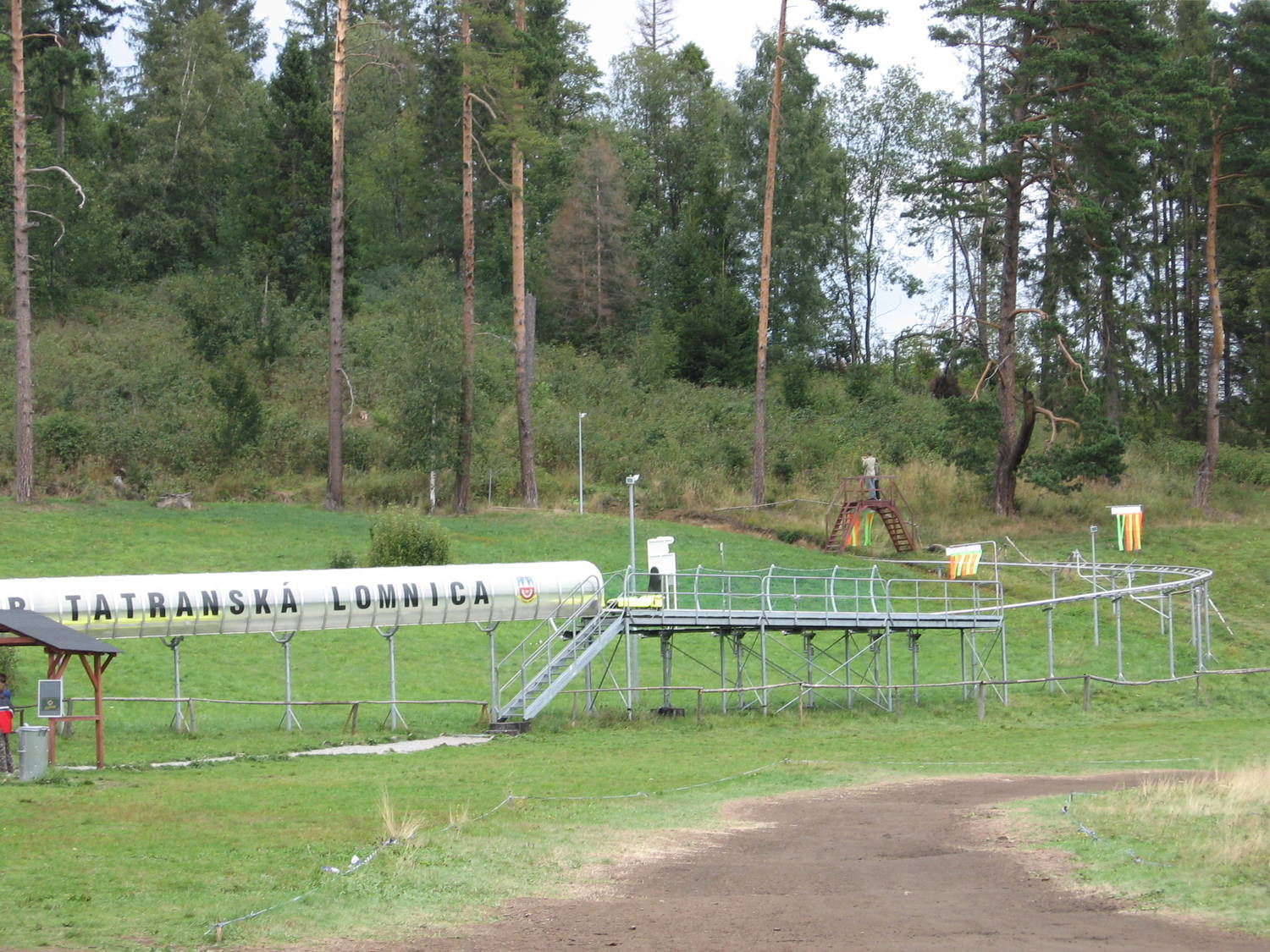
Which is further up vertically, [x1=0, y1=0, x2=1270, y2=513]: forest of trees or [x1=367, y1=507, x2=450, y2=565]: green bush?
[x1=0, y1=0, x2=1270, y2=513]: forest of trees

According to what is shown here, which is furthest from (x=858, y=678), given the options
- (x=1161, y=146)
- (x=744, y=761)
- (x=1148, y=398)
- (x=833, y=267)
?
(x=833, y=267)

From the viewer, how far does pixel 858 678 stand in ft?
130

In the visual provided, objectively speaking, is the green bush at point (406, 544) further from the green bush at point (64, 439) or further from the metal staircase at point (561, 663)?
the green bush at point (64, 439)

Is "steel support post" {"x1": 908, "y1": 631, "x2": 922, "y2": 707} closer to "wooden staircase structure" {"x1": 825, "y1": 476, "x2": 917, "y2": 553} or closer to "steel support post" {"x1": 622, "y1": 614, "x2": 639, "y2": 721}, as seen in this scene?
"steel support post" {"x1": 622, "y1": 614, "x2": 639, "y2": 721}

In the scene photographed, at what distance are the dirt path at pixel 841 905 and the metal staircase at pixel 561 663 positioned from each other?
12297mm

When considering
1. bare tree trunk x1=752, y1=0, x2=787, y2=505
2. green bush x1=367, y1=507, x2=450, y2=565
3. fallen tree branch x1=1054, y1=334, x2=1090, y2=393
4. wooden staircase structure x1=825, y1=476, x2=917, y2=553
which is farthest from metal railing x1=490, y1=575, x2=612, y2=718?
fallen tree branch x1=1054, y1=334, x2=1090, y2=393

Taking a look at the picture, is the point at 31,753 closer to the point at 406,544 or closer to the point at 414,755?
the point at 414,755

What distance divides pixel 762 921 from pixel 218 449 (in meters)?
46.9

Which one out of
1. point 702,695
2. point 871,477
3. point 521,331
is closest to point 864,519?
point 871,477

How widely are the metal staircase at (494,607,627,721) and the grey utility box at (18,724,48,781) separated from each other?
1080cm

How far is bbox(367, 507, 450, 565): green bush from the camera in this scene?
40.3 meters

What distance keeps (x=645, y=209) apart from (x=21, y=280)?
5075 cm

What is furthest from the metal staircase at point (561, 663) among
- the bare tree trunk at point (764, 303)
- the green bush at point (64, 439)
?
the green bush at point (64, 439)

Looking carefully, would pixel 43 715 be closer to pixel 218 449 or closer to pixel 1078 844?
pixel 1078 844
